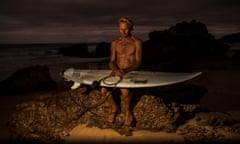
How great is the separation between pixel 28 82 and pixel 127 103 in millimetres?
6422

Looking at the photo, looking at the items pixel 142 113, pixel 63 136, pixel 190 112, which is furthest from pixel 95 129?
pixel 190 112

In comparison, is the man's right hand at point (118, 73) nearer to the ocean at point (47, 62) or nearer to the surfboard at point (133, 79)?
the surfboard at point (133, 79)

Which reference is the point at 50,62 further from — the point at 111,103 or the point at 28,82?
the point at 111,103

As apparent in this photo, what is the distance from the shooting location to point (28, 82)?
31.1 ft

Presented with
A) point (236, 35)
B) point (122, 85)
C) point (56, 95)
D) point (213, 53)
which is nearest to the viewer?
point (122, 85)

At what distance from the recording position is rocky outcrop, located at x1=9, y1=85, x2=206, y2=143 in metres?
4.30

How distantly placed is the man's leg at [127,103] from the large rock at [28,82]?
20.7 feet

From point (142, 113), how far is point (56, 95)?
1.58 m

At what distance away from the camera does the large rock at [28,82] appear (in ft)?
Answer: 30.8

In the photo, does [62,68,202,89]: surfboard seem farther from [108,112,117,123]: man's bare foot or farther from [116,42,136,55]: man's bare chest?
[108,112,117,123]: man's bare foot

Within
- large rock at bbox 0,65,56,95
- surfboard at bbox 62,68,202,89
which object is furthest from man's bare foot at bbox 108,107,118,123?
large rock at bbox 0,65,56,95

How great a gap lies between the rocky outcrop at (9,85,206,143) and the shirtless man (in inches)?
9.2

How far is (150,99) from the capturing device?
172 inches

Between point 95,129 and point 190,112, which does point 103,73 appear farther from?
point 190,112
